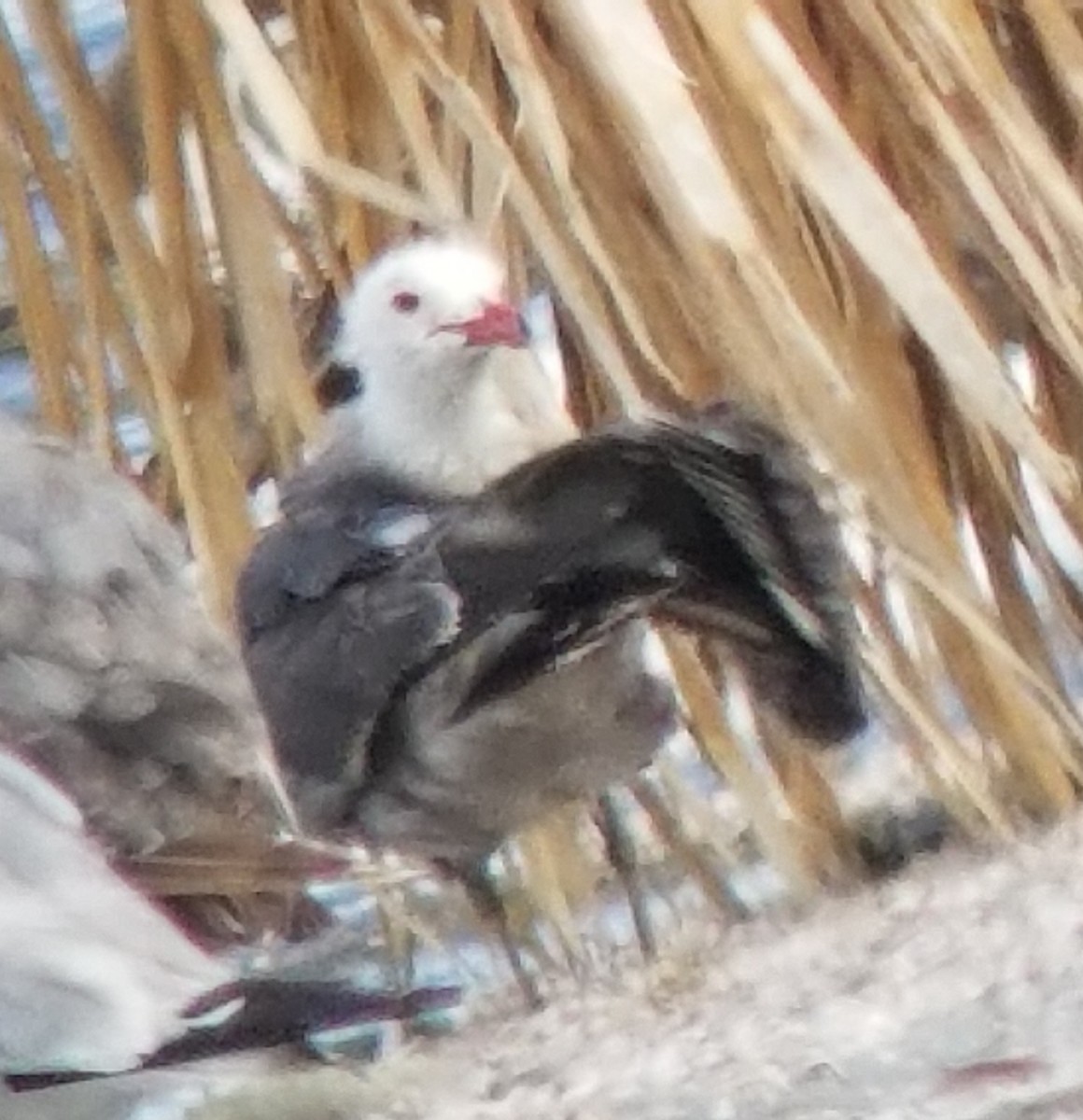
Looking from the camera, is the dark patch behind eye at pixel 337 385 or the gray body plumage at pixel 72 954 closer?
the gray body plumage at pixel 72 954

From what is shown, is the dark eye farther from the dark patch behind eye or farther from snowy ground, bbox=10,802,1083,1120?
snowy ground, bbox=10,802,1083,1120

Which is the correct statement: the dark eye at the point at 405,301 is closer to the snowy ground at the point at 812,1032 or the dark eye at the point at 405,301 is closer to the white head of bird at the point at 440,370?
the white head of bird at the point at 440,370

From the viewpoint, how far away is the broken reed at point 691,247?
661mm

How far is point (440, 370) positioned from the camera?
670 millimetres

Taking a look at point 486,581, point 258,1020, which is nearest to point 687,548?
point 486,581

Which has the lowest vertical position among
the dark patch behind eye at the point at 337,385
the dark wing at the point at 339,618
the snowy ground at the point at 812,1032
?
the snowy ground at the point at 812,1032

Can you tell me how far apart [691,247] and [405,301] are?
0.08 meters

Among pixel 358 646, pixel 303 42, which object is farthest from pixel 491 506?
pixel 303 42

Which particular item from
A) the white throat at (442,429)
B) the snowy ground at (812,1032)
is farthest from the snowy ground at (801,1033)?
the white throat at (442,429)

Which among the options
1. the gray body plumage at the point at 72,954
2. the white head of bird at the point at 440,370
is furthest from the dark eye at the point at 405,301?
the gray body plumage at the point at 72,954

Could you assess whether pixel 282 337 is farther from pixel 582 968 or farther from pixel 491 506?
pixel 582 968

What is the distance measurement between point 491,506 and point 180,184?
14 cm

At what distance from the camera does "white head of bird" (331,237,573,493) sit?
2.17 feet

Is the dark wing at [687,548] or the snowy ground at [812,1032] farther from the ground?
the dark wing at [687,548]
